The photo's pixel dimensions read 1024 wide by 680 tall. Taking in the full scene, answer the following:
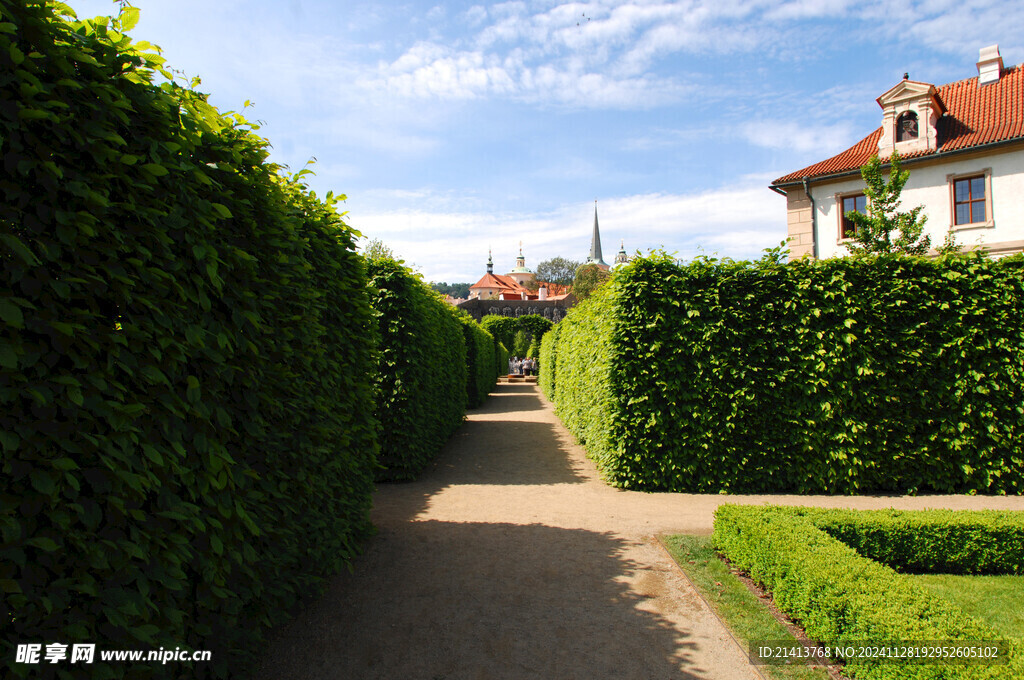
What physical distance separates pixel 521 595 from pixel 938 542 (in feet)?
13.9

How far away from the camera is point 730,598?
15.1 feet

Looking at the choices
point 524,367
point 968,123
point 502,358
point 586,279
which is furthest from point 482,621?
point 586,279

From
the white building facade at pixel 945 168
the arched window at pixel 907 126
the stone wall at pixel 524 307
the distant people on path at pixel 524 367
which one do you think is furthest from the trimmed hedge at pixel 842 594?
the stone wall at pixel 524 307

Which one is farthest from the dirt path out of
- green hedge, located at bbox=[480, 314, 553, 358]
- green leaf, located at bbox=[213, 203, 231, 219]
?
green hedge, located at bbox=[480, 314, 553, 358]

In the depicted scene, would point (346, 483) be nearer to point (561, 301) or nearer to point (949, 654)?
point (949, 654)

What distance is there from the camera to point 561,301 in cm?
8006

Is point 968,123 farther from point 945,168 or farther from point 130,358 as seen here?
point 130,358

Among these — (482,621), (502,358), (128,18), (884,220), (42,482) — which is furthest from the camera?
(502,358)

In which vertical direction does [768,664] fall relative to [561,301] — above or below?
below

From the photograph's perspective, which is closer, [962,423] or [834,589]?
[834,589]

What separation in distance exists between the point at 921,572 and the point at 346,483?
5.85 metres

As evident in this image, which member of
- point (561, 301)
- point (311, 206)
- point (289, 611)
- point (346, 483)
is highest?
point (561, 301)

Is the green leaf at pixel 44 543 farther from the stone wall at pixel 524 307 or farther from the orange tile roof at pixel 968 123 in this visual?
the stone wall at pixel 524 307

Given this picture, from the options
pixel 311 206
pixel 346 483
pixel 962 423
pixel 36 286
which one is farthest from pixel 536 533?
pixel 962 423
